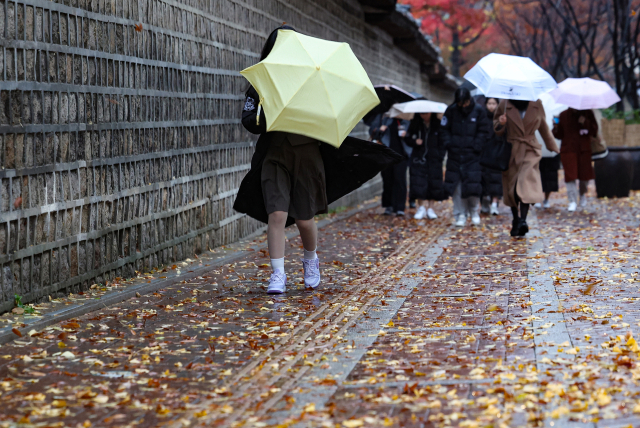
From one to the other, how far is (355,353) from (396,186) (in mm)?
9557

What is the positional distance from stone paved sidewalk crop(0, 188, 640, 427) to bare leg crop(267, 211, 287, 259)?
0.37m

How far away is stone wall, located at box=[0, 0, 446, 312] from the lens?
6.45 meters

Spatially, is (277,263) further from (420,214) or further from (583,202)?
(583,202)

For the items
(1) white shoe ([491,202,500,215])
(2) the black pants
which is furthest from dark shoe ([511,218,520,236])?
(2) the black pants

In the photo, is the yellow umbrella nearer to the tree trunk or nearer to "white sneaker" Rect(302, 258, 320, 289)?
"white sneaker" Rect(302, 258, 320, 289)

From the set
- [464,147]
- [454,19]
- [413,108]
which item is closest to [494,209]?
[464,147]

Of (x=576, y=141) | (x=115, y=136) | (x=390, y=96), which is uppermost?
(x=390, y=96)

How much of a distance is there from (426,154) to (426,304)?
770cm

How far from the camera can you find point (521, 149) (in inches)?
449

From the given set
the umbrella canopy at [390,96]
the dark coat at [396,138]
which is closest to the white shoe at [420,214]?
the dark coat at [396,138]

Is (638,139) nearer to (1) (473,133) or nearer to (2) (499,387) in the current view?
(1) (473,133)

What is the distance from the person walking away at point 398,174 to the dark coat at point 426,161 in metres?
0.20

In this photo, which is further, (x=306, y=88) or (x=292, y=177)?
(x=292, y=177)

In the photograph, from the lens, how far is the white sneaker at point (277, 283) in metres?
7.53
